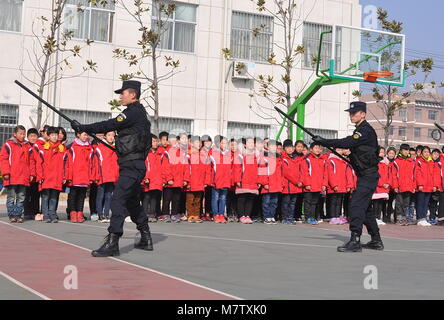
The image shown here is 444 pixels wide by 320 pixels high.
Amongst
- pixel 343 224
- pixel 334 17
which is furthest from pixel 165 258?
pixel 334 17

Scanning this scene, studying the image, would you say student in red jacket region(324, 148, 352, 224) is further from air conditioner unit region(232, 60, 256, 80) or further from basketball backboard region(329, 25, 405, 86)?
air conditioner unit region(232, 60, 256, 80)

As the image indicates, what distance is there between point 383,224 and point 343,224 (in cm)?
140

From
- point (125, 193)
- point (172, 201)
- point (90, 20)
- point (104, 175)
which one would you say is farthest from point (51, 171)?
point (90, 20)

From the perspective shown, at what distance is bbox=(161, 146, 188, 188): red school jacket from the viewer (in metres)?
16.8

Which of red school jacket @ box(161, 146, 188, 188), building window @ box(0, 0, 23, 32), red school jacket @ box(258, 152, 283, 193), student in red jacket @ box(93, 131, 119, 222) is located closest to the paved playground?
student in red jacket @ box(93, 131, 119, 222)

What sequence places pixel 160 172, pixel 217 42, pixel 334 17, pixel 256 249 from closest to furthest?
pixel 256 249, pixel 160 172, pixel 217 42, pixel 334 17

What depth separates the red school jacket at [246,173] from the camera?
17.4 meters

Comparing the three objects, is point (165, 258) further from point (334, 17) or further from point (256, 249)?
point (334, 17)

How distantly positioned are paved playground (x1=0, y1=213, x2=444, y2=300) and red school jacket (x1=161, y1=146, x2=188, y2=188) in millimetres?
2191

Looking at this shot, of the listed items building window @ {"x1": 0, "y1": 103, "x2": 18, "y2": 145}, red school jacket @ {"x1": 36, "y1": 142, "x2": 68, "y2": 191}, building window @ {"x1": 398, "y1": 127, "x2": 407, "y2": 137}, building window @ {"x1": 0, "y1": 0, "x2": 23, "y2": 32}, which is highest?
building window @ {"x1": 398, "y1": 127, "x2": 407, "y2": 137}

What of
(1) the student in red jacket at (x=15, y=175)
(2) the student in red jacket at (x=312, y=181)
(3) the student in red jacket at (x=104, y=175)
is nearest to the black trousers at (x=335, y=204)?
(2) the student in red jacket at (x=312, y=181)

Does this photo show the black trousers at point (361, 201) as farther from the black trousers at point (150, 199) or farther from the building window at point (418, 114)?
the building window at point (418, 114)

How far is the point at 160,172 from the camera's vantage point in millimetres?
16594

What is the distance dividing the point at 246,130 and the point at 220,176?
14.1 metres
